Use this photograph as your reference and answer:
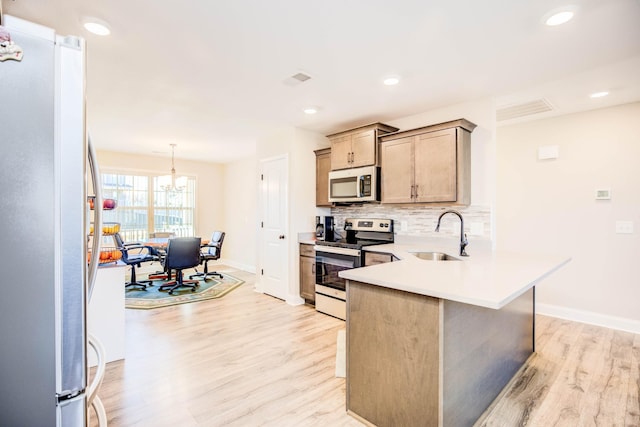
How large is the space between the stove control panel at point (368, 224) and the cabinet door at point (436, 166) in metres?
0.61

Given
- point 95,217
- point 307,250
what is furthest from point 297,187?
point 95,217

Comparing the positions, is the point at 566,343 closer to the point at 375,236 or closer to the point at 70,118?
the point at 375,236

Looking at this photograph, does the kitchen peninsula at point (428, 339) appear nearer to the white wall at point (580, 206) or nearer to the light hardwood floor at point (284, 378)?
the light hardwood floor at point (284, 378)

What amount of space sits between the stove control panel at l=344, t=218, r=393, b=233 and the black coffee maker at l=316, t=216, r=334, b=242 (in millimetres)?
273

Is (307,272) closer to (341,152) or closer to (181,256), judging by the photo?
(341,152)

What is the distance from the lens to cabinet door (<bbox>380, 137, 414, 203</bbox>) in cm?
337

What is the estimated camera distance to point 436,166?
315 cm

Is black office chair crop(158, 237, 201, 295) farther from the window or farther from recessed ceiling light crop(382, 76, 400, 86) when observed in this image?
recessed ceiling light crop(382, 76, 400, 86)

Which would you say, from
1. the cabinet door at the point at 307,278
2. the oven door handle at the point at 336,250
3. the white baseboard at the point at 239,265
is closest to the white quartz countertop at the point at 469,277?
the oven door handle at the point at 336,250

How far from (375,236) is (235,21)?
277cm

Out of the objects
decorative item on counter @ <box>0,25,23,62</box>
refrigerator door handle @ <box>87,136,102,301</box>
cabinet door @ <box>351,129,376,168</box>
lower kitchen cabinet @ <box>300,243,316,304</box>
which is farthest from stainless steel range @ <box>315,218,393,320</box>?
decorative item on counter @ <box>0,25,23,62</box>

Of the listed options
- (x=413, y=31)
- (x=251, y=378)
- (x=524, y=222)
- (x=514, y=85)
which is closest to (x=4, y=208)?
(x=251, y=378)

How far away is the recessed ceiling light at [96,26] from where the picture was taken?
75.2 inches

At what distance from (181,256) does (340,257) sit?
8.57 ft
